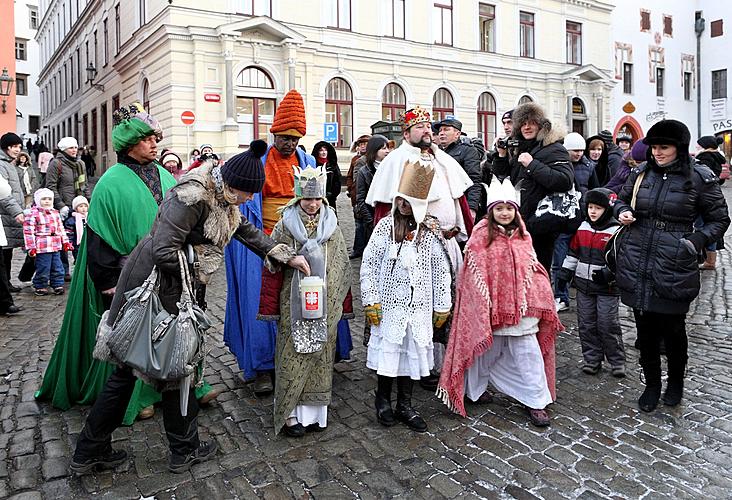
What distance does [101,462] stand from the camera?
128 inches

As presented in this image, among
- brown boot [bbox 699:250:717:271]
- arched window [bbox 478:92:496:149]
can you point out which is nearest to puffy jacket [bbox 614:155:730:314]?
brown boot [bbox 699:250:717:271]

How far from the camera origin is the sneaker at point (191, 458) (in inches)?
129

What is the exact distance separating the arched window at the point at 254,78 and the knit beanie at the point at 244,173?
1932 cm

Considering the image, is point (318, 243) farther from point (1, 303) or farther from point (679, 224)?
point (1, 303)

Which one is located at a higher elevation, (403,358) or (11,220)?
Result: (11,220)

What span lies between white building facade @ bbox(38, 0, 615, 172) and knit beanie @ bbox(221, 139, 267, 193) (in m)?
18.3

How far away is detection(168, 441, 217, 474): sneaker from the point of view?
129 inches

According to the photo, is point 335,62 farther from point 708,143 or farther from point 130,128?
point 130,128

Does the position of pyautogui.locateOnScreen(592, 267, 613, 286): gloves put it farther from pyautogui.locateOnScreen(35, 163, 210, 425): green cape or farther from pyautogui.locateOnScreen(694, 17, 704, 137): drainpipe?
pyautogui.locateOnScreen(694, 17, 704, 137): drainpipe

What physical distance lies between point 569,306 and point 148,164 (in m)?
5.03

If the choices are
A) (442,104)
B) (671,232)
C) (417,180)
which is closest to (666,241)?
(671,232)

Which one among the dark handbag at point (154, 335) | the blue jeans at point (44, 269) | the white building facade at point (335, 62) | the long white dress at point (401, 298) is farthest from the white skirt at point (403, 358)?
the white building facade at point (335, 62)

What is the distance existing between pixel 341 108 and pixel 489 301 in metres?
20.9

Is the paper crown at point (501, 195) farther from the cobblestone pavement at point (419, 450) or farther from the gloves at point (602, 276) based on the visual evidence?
the cobblestone pavement at point (419, 450)
